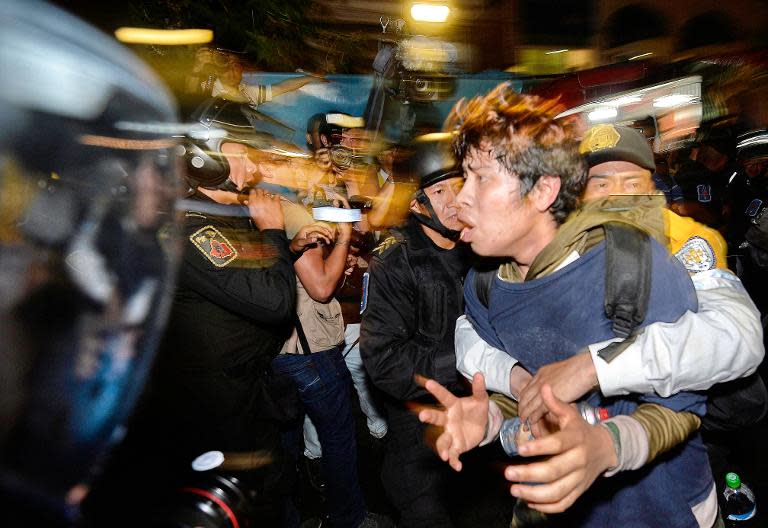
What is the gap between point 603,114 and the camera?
8.41m

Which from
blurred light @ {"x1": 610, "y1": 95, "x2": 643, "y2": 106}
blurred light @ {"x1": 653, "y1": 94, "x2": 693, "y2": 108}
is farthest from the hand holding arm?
blurred light @ {"x1": 653, "y1": 94, "x2": 693, "y2": 108}

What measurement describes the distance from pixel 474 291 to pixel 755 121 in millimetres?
9214

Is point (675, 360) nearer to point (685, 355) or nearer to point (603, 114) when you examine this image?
point (685, 355)

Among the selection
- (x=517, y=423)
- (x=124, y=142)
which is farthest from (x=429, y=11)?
(x=124, y=142)

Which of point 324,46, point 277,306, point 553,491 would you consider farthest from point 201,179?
point 324,46

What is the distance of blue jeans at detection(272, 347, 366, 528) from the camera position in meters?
3.09

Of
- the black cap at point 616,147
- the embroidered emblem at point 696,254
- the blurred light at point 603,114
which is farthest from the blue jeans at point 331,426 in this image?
the blurred light at point 603,114

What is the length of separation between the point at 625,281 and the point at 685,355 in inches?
9.9

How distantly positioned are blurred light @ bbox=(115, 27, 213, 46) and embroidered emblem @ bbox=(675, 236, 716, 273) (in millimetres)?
4424

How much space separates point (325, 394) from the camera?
3150 mm

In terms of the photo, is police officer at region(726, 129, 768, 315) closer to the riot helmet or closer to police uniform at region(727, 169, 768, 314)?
police uniform at region(727, 169, 768, 314)

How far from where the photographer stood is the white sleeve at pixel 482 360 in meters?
1.77

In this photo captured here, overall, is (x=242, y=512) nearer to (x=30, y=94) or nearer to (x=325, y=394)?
(x=30, y=94)

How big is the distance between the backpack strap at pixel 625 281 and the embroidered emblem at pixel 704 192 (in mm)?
4642
